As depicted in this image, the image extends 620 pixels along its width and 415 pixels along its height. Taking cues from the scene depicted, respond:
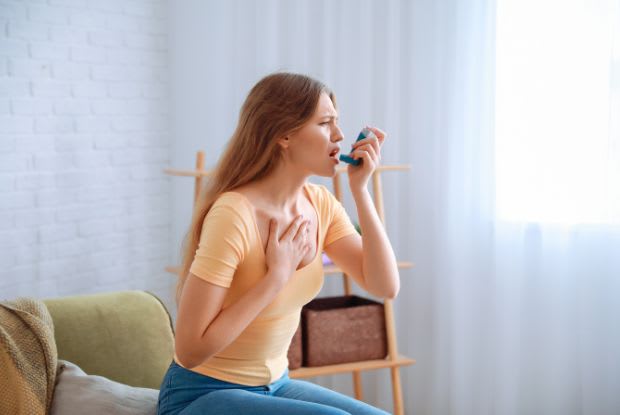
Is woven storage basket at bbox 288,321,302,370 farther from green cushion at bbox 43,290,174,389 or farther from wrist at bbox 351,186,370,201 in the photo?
wrist at bbox 351,186,370,201

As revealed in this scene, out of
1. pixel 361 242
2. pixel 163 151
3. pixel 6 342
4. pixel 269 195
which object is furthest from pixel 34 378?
pixel 163 151

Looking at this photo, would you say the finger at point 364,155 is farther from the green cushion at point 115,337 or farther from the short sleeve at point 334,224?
the green cushion at point 115,337

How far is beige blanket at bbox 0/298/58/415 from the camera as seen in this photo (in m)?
1.81

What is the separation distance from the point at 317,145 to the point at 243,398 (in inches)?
22.1

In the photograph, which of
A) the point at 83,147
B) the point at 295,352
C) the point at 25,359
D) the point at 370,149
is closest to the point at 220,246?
the point at 370,149

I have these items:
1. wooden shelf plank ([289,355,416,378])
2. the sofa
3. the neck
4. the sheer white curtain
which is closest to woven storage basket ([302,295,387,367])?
wooden shelf plank ([289,355,416,378])

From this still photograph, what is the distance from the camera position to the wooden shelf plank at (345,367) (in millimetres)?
3078

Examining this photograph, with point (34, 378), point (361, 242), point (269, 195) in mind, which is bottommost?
point (34, 378)

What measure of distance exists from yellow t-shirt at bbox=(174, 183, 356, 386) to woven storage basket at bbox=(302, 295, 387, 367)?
1319 mm

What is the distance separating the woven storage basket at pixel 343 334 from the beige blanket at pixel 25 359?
1.33m

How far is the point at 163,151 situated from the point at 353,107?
103cm

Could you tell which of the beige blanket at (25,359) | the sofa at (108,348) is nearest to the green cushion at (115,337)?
the sofa at (108,348)

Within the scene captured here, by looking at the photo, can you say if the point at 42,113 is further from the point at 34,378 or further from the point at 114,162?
the point at 34,378

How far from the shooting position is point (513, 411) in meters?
3.33
